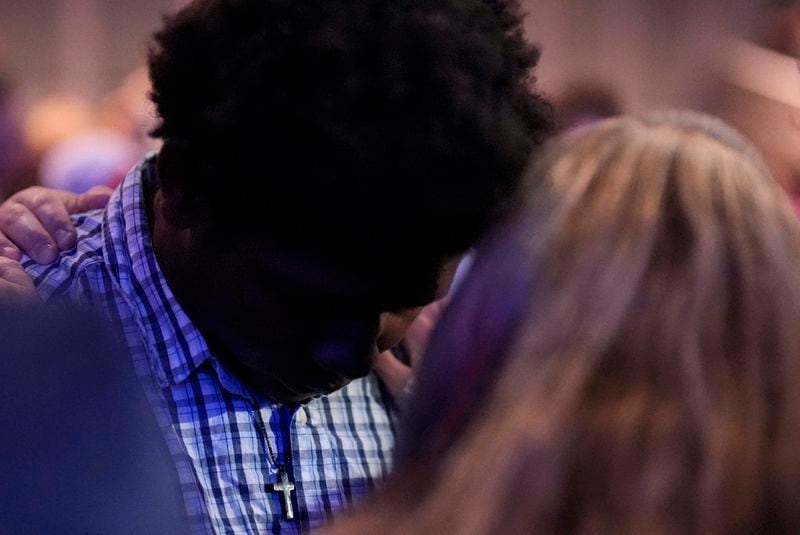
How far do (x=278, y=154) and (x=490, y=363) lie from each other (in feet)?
1.15

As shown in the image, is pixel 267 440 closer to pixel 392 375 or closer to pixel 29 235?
pixel 392 375

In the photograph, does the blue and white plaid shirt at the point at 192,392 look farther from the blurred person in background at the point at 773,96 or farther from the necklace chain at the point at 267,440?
the blurred person in background at the point at 773,96

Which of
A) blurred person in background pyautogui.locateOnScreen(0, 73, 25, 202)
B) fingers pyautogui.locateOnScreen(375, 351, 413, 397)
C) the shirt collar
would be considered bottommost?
fingers pyautogui.locateOnScreen(375, 351, 413, 397)

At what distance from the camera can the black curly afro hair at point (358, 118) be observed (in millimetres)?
963

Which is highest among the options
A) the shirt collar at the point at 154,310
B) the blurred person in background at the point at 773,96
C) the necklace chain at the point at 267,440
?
the blurred person in background at the point at 773,96

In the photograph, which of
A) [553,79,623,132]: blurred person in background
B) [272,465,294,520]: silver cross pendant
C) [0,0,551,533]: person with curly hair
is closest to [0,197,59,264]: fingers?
[0,0,551,533]: person with curly hair

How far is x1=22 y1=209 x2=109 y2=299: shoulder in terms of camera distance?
116 cm

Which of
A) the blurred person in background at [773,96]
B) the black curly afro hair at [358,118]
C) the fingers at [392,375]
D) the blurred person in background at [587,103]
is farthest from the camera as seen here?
the blurred person in background at [587,103]

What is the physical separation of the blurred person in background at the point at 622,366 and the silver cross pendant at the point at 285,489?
0.43 m

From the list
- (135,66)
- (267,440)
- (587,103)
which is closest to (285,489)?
(267,440)

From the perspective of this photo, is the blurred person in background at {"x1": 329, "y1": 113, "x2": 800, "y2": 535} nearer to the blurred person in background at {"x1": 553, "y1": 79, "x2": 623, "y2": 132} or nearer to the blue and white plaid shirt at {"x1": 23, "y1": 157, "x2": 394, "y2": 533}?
the blue and white plaid shirt at {"x1": 23, "y1": 157, "x2": 394, "y2": 533}

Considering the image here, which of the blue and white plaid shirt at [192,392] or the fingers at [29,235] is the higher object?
the fingers at [29,235]

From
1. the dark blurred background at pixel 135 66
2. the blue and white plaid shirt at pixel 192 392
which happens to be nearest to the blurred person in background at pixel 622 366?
the blue and white plaid shirt at pixel 192 392

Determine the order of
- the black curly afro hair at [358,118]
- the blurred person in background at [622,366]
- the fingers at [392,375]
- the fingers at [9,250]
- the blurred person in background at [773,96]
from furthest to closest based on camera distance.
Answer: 1. the blurred person in background at [773,96]
2. the fingers at [392,375]
3. the fingers at [9,250]
4. the black curly afro hair at [358,118]
5. the blurred person in background at [622,366]
